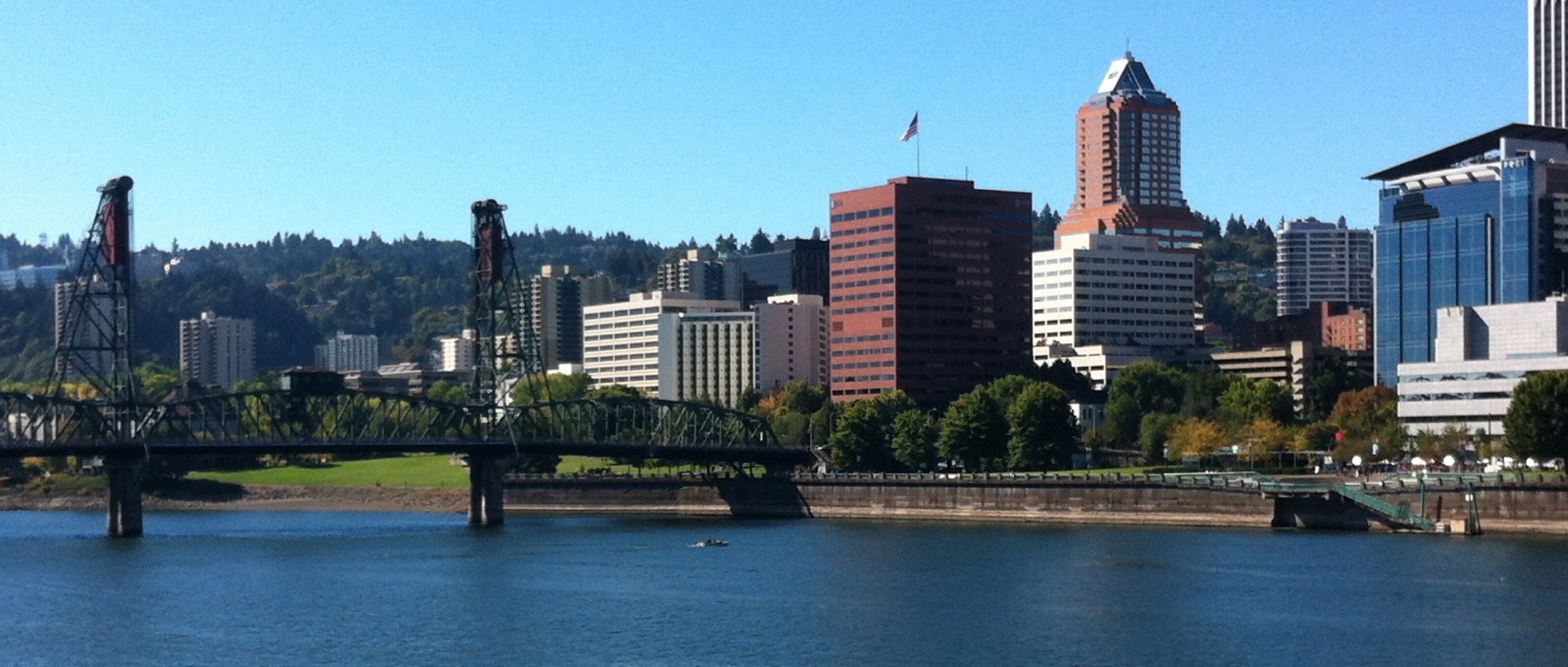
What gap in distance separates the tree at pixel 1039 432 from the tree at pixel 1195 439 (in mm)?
8854

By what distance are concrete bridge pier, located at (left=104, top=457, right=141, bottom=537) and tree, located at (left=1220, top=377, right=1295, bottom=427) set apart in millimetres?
85602

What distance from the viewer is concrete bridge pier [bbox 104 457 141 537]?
152 meters

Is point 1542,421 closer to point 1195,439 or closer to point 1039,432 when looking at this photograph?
point 1195,439

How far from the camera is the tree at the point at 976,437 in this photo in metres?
180

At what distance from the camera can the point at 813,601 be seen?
96500 mm

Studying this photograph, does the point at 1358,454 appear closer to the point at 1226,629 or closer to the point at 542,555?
the point at 542,555

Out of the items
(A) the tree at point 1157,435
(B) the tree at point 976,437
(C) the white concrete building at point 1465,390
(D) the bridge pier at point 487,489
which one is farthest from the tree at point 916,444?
(C) the white concrete building at point 1465,390

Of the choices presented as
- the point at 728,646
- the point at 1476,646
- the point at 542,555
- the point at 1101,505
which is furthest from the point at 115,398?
the point at 1476,646

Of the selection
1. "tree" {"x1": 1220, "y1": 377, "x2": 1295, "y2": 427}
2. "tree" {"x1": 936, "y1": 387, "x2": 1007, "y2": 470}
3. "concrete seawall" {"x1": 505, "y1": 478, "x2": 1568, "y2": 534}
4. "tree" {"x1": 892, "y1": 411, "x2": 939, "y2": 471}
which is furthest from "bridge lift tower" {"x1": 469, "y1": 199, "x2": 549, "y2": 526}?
"tree" {"x1": 1220, "y1": 377, "x2": 1295, "y2": 427}

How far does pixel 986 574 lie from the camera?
106 meters

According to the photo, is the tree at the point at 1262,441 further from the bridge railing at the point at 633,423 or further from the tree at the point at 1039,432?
the bridge railing at the point at 633,423

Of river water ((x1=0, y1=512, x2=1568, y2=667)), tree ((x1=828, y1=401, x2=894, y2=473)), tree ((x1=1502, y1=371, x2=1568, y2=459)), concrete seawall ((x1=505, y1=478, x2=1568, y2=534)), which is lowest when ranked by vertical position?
river water ((x1=0, y1=512, x2=1568, y2=667))

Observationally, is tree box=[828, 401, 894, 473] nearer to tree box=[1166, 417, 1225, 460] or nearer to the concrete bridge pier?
tree box=[1166, 417, 1225, 460]

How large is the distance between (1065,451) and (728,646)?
98771 millimetres
